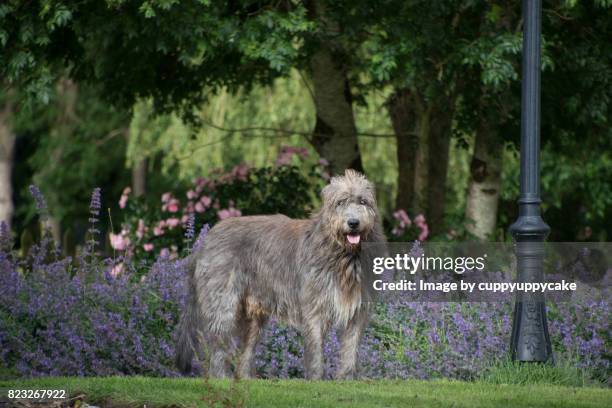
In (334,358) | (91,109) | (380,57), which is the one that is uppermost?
(91,109)

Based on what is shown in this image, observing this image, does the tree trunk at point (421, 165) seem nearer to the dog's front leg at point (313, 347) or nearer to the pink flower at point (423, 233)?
the pink flower at point (423, 233)

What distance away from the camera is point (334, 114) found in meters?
17.9

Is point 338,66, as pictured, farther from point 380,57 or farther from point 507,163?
point 507,163

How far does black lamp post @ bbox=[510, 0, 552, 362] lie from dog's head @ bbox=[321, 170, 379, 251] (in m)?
1.44

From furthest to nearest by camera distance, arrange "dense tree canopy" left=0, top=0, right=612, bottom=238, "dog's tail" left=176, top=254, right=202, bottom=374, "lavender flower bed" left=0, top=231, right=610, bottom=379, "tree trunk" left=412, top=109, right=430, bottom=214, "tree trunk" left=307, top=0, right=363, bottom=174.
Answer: "tree trunk" left=412, top=109, right=430, bottom=214 → "tree trunk" left=307, top=0, right=363, bottom=174 → "dense tree canopy" left=0, top=0, right=612, bottom=238 → "lavender flower bed" left=0, top=231, right=610, bottom=379 → "dog's tail" left=176, top=254, right=202, bottom=374

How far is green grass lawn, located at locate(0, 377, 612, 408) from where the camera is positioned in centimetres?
788

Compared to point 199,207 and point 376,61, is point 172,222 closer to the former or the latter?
point 199,207

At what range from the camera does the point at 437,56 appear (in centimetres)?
1574

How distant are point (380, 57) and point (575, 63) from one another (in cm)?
319

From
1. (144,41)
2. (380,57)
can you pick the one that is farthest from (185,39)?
(380,57)

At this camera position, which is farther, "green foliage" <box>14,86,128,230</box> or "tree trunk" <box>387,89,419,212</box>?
"green foliage" <box>14,86,128,230</box>

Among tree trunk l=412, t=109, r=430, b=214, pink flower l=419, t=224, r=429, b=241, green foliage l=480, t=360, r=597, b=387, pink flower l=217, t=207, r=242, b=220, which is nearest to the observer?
green foliage l=480, t=360, r=597, b=387

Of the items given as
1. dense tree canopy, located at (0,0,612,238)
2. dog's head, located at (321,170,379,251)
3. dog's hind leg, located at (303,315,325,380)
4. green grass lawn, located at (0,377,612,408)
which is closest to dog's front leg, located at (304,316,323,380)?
dog's hind leg, located at (303,315,325,380)

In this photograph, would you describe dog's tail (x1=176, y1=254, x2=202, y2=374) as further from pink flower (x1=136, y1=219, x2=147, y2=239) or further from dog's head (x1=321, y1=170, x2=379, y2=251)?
pink flower (x1=136, y1=219, x2=147, y2=239)
